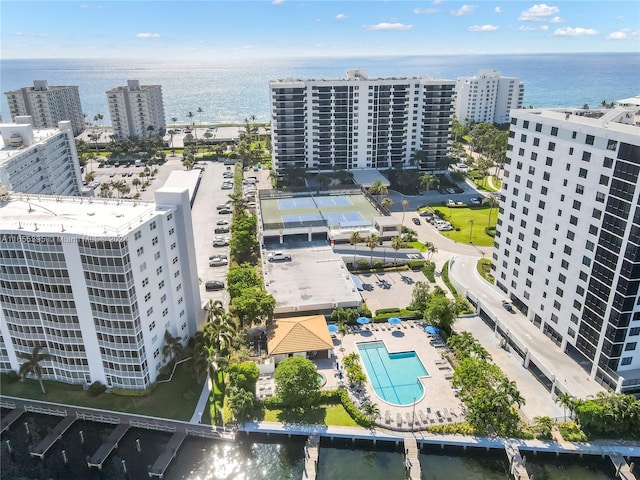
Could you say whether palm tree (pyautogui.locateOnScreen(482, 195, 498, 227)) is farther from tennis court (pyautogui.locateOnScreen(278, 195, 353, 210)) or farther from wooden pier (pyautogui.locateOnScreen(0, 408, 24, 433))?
wooden pier (pyautogui.locateOnScreen(0, 408, 24, 433))

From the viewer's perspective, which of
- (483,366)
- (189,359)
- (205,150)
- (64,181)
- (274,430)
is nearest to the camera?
(274,430)

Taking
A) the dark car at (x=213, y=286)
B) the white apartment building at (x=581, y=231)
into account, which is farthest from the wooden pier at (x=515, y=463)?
the dark car at (x=213, y=286)

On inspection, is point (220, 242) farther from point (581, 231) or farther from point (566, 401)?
point (566, 401)

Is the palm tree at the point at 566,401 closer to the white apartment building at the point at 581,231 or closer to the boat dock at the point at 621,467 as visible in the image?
the boat dock at the point at 621,467

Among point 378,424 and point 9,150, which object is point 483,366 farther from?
point 9,150

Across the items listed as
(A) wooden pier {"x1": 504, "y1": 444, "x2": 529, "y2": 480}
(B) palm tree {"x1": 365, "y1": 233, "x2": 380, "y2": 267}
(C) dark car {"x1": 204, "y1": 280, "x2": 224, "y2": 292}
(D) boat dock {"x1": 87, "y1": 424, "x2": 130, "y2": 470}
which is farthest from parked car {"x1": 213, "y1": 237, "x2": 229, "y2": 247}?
(A) wooden pier {"x1": 504, "y1": 444, "x2": 529, "y2": 480}

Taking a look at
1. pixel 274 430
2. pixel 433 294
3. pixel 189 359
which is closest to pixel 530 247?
pixel 433 294

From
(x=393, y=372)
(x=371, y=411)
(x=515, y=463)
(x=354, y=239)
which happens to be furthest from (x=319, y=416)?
(x=354, y=239)
